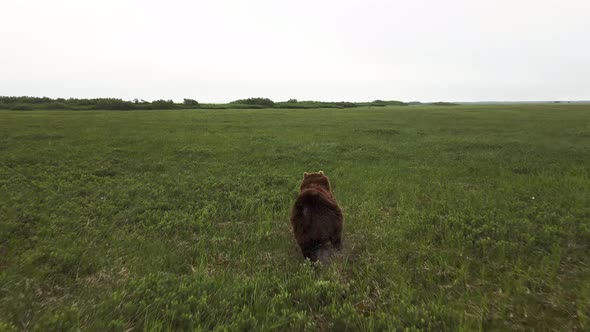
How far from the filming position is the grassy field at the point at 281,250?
9.04ft

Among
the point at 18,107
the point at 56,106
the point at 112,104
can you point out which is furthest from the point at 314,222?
the point at 56,106

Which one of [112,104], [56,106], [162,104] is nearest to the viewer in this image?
[56,106]

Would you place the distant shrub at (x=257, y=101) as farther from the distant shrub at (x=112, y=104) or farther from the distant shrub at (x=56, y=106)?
the distant shrub at (x=56, y=106)

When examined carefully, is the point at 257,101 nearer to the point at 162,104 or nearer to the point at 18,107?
the point at 162,104

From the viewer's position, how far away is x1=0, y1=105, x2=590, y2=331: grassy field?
2.75 metres

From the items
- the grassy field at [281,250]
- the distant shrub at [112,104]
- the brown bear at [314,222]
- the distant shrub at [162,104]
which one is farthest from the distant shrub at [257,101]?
the brown bear at [314,222]

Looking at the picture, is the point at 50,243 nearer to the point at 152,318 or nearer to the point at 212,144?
the point at 152,318

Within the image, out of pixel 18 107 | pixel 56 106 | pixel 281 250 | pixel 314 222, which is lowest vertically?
pixel 281 250

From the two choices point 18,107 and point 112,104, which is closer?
point 18,107

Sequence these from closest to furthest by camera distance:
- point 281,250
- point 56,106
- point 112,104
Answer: point 281,250 → point 56,106 → point 112,104

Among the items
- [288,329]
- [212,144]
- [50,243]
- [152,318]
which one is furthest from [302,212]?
[212,144]

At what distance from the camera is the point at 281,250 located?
14.0 ft

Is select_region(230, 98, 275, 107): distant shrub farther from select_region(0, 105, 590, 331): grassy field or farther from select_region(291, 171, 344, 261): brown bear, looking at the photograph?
select_region(291, 171, 344, 261): brown bear

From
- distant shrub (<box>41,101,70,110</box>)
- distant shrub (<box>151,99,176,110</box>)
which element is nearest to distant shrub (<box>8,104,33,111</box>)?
distant shrub (<box>41,101,70,110</box>)
